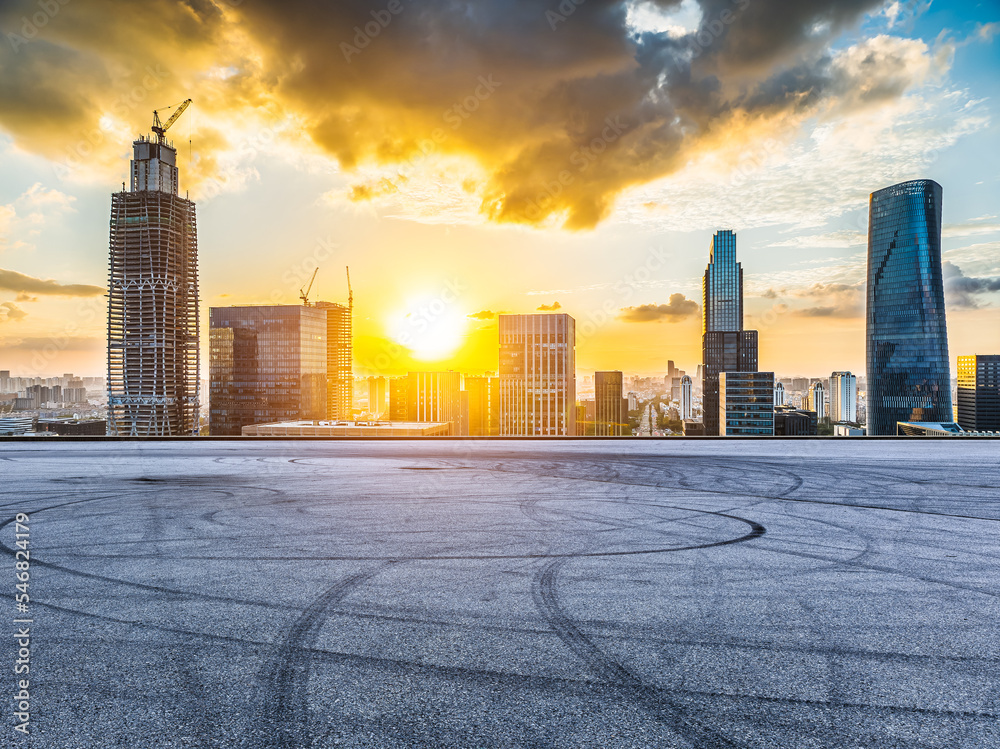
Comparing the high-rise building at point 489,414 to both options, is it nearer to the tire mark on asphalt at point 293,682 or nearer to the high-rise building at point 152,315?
the high-rise building at point 152,315

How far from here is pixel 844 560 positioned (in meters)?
6.41

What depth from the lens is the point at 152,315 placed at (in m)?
152

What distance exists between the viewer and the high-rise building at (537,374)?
153875 mm

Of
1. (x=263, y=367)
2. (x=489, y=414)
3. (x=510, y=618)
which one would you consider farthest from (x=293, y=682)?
(x=489, y=414)

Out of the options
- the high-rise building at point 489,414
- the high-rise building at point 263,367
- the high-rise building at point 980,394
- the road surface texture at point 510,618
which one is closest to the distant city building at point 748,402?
the high-rise building at point 980,394

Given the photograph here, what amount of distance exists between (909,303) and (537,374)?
10065 cm

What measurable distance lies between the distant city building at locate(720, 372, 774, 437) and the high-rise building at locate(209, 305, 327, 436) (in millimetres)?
124658

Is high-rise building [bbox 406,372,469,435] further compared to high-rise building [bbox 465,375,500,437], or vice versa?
high-rise building [bbox 406,372,469,435]

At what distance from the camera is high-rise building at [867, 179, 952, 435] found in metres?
127

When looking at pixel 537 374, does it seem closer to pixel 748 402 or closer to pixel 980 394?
pixel 748 402

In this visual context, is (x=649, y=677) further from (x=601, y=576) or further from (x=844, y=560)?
(x=844, y=560)

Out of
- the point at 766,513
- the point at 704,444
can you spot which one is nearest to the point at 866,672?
the point at 766,513

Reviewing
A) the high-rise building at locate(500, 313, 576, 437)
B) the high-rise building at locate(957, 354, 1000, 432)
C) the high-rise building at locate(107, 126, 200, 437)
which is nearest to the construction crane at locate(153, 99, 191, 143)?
the high-rise building at locate(107, 126, 200, 437)

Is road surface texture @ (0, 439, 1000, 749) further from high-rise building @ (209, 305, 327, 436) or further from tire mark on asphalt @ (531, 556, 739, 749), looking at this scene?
high-rise building @ (209, 305, 327, 436)
